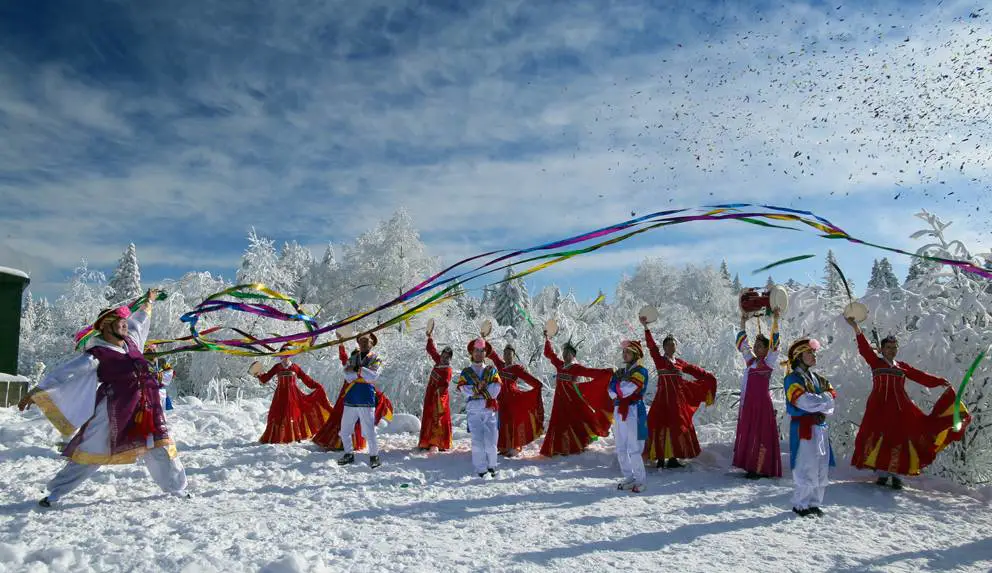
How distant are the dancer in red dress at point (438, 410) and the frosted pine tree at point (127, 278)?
29.5 meters

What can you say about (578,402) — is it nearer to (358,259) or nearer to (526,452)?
(526,452)

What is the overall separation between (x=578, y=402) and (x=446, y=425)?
6.56 feet

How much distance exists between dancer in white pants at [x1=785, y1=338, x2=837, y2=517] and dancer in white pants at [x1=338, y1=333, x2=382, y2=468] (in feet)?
15.9

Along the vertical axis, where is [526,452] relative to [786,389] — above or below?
below

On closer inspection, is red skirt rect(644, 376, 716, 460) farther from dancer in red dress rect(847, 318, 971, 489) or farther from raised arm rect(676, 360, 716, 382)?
dancer in red dress rect(847, 318, 971, 489)

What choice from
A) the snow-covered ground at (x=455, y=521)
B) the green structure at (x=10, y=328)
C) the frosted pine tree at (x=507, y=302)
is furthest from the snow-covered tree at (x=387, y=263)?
the snow-covered ground at (x=455, y=521)

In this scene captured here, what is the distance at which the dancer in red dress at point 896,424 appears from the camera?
671 cm

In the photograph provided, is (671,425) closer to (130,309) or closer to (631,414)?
(631,414)

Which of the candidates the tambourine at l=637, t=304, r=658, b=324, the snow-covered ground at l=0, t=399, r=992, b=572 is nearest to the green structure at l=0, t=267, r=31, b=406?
the snow-covered ground at l=0, t=399, r=992, b=572

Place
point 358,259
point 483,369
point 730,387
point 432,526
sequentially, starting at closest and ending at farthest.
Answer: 1. point 432,526
2. point 483,369
3. point 730,387
4. point 358,259

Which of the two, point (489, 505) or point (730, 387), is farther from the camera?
point (730, 387)

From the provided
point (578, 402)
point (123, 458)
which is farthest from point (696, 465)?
point (123, 458)

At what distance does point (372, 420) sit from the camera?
314 inches

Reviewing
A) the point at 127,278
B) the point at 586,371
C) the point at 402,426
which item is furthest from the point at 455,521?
the point at 127,278
